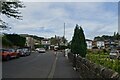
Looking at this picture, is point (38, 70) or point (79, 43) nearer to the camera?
point (38, 70)

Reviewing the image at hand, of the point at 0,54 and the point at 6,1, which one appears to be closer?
the point at 6,1

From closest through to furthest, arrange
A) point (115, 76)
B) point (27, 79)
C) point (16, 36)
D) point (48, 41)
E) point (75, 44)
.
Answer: point (115, 76) < point (27, 79) < point (75, 44) < point (16, 36) < point (48, 41)

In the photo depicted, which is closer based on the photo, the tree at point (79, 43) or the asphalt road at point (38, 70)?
the asphalt road at point (38, 70)

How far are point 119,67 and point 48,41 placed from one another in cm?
16440

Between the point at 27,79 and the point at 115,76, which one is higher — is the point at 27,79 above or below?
below

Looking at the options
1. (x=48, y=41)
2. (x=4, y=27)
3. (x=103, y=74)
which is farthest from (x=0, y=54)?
(x=48, y=41)

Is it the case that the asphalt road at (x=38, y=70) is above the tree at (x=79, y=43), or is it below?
below

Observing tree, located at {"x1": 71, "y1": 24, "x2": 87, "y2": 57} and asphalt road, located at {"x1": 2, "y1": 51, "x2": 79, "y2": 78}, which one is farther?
tree, located at {"x1": 71, "y1": 24, "x2": 87, "y2": 57}

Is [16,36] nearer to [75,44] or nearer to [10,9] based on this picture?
[10,9]

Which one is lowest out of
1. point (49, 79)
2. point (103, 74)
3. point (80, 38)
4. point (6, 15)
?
point (49, 79)

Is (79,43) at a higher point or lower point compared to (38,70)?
higher

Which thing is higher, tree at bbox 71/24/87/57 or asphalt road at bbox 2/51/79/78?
tree at bbox 71/24/87/57

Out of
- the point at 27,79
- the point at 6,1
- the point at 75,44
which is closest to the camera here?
the point at 27,79

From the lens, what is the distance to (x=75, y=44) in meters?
25.4
